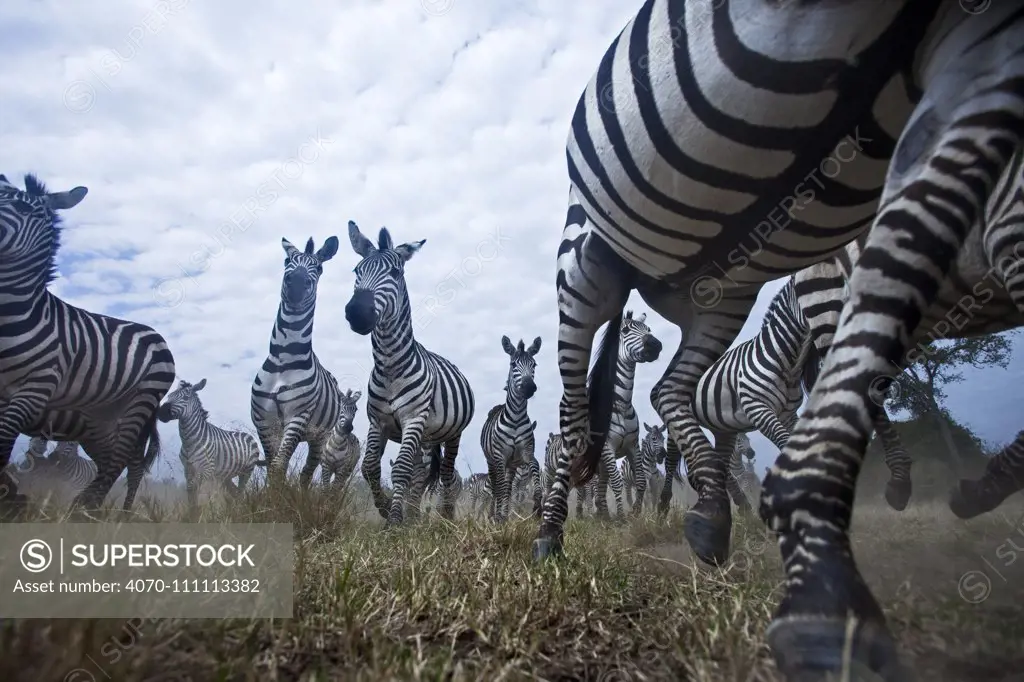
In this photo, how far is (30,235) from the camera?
6148mm

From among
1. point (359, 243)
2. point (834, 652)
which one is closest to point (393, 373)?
point (359, 243)

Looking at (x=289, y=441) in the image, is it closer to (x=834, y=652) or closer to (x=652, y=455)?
(x=834, y=652)

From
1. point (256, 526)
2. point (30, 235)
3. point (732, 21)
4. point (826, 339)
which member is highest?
point (30, 235)

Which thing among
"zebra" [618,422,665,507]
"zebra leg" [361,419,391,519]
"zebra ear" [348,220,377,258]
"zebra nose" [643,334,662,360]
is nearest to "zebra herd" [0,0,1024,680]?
"zebra leg" [361,419,391,519]

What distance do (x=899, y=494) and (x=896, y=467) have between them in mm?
240

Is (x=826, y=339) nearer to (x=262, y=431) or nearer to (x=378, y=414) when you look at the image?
(x=378, y=414)

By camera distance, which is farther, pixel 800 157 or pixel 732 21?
pixel 800 157

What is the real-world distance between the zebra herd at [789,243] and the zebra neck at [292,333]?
2.64m

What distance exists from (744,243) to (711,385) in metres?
6.23

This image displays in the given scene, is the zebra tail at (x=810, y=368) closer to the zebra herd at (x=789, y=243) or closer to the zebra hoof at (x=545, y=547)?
the zebra herd at (x=789, y=243)

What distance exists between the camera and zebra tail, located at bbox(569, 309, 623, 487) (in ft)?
13.1

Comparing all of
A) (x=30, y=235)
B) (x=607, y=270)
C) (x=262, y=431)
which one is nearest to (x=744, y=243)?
(x=607, y=270)

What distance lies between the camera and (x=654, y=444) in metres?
18.5

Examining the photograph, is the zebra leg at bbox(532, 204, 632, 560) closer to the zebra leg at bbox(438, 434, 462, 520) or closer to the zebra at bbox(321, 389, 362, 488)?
the zebra at bbox(321, 389, 362, 488)
